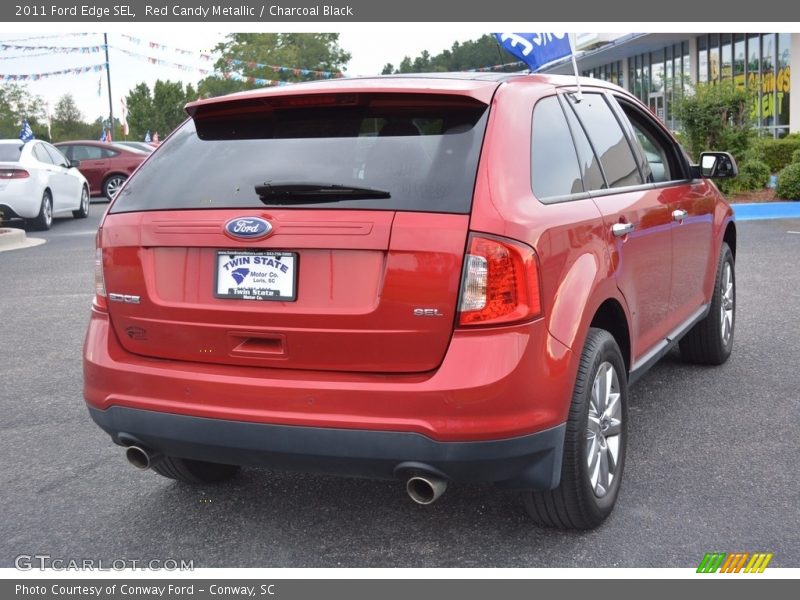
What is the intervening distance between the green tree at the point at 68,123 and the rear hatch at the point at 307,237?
6445cm

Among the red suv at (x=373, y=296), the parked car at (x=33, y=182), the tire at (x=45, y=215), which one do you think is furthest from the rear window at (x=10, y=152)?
the red suv at (x=373, y=296)

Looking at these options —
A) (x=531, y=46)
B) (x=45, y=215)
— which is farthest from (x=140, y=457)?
(x=45, y=215)

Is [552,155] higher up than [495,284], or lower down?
higher up

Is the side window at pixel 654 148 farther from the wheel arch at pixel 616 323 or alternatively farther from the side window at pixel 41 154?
the side window at pixel 41 154

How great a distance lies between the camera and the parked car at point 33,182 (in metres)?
16.6

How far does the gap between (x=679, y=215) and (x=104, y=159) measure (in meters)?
21.6

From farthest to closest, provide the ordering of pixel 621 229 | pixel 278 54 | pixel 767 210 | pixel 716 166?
pixel 278 54 → pixel 767 210 → pixel 716 166 → pixel 621 229

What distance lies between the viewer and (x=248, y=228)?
3193 millimetres

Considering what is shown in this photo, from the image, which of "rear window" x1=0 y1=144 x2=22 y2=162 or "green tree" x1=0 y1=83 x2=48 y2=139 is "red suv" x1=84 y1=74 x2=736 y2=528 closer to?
"rear window" x1=0 y1=144 x2=22 y2=162

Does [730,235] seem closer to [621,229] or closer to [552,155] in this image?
[621,229]

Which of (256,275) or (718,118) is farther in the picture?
(718,118)
